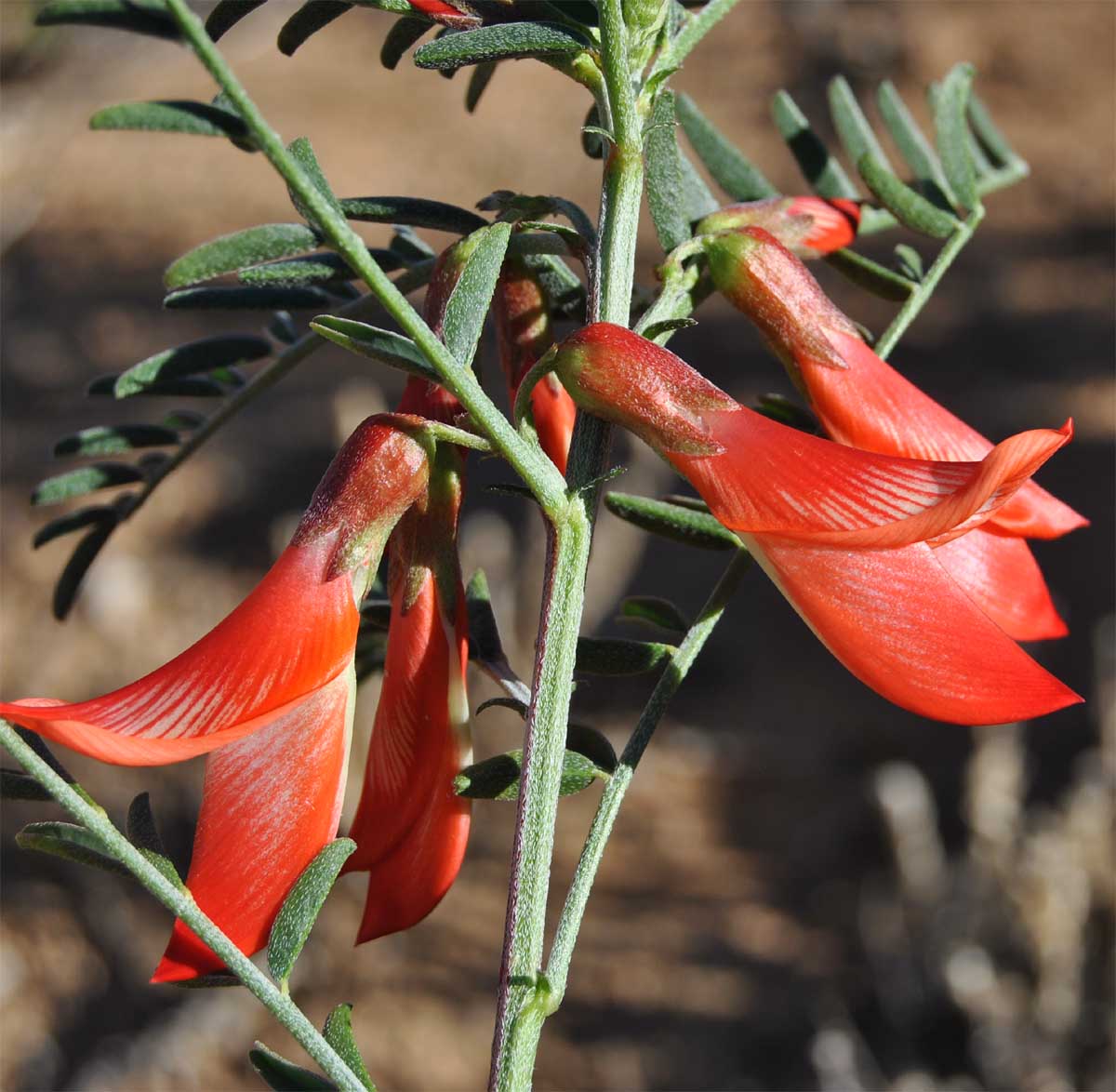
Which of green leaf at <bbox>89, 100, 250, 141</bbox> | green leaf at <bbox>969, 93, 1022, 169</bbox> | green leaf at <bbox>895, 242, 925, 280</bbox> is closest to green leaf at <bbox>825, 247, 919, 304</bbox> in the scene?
green leaf at <bbox>895, 242, 925, 280</bbox>

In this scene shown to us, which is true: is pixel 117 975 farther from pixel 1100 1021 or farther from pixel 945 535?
pixel 945 535

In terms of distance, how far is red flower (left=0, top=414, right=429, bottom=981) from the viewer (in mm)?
443

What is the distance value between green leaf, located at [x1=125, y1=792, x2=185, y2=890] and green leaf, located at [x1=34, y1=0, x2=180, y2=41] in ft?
0.88

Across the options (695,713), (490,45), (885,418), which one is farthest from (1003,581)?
(695,713)

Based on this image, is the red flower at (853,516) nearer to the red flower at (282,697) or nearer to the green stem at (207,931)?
the red flower at (282,697)

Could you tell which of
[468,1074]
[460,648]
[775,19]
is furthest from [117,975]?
[775,19]

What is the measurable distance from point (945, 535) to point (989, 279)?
282 centimetres

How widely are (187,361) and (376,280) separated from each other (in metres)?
0.28

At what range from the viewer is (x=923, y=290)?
64cm

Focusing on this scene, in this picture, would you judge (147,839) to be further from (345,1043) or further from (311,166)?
(311,166)

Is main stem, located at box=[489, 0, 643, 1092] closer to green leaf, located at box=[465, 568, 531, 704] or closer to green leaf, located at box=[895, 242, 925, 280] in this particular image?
green leaf, located at box=[465, 568, 531, 704]

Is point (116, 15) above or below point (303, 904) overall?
above

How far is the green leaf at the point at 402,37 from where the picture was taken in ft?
1.77

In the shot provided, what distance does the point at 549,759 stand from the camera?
438 mm
